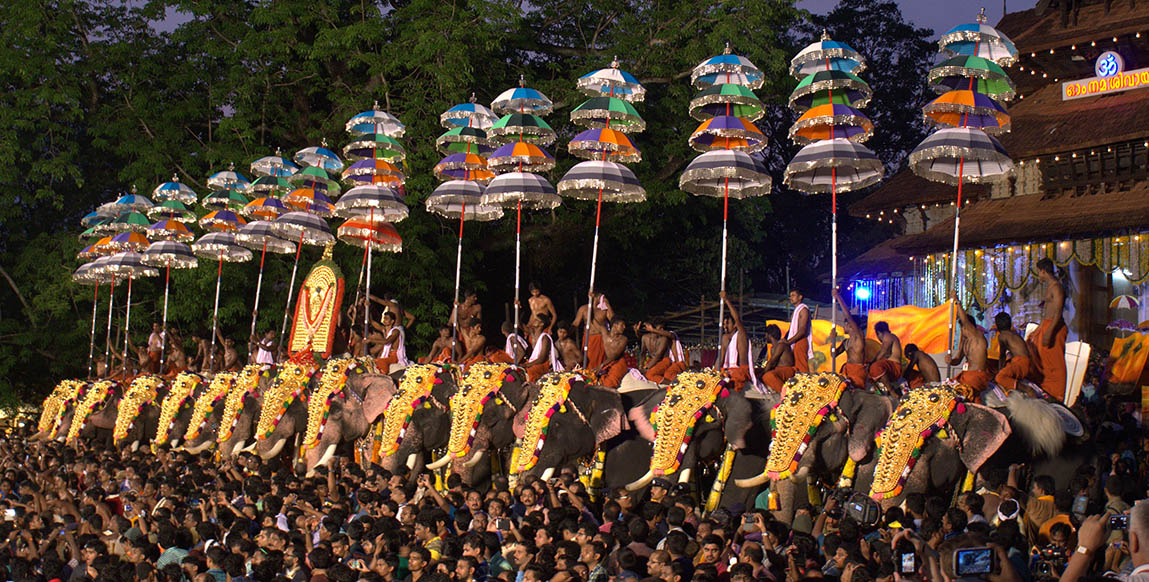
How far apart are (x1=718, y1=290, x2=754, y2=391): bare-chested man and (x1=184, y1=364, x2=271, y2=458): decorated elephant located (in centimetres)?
649

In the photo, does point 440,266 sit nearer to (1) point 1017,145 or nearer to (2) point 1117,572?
(1) point 1017,145

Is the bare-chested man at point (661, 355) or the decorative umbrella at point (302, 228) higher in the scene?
the decorative umbrella at point (302, 228)

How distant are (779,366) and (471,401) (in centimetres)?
308

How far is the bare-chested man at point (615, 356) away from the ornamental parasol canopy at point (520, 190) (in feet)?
6.73

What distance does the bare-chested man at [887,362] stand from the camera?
39.1ft

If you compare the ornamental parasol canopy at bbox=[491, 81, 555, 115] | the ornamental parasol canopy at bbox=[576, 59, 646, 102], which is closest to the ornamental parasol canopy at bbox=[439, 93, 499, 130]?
the ornamental parasol canopy at bbox=[491, 81, 555, 115]

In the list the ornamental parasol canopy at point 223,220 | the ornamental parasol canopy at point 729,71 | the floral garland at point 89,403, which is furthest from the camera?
→ the ornamental parasol canopy at point 223,220

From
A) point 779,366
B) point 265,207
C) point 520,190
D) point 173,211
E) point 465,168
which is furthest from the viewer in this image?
point 173,211

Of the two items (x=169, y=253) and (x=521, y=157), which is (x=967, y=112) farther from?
(x=169, y=253)

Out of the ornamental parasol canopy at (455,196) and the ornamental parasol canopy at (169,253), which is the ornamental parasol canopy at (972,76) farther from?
the ornamental parasol canopy at (169,253)

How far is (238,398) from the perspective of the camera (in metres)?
16.9

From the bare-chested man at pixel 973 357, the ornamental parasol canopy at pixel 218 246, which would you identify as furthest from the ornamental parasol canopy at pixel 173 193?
the bare-chested man at pixel 973 357

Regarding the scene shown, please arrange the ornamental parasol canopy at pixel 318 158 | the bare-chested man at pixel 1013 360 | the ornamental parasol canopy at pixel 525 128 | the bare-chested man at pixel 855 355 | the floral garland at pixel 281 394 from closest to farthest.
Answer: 1. the bare-chested man at pixel 1013 360
2. the bare-chested man at pixel 855 355
3. the ornamental parasol canopy at pixel 525 128
4. the floral garland at pixel 281 394
5. the ornamental parasol canopy at pixel 318 158

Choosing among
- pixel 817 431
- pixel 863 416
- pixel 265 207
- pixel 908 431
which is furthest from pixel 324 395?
pixel 908 431
